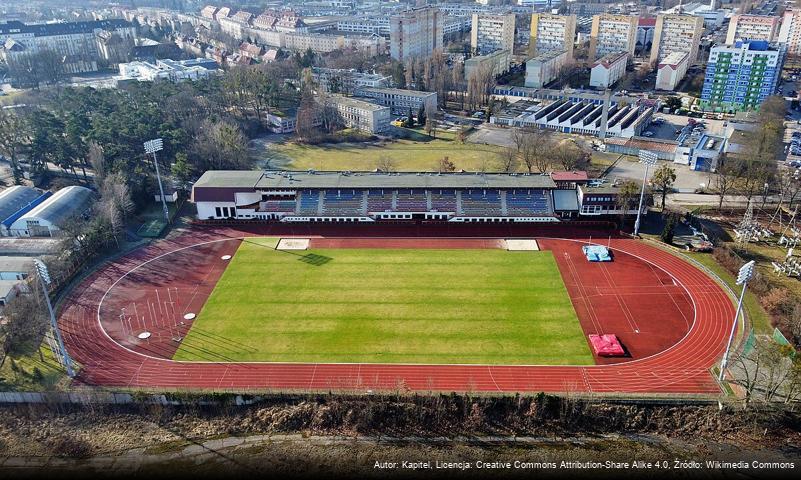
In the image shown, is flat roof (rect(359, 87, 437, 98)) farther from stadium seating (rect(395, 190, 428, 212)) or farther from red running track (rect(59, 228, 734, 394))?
red running track (rect(59, 228, 734, 394))

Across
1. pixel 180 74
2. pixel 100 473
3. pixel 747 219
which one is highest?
pixel 180 74

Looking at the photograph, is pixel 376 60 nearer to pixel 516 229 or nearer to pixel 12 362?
pixel 516 229

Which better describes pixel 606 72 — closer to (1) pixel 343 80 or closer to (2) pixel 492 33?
(2) pixel 492 33

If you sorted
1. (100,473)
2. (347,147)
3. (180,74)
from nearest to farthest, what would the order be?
(100,473)
(347,147)
(180,74)

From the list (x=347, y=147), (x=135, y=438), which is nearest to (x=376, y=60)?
(x=347, y=147)

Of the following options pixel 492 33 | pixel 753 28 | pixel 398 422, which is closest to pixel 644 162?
pixel 398 422

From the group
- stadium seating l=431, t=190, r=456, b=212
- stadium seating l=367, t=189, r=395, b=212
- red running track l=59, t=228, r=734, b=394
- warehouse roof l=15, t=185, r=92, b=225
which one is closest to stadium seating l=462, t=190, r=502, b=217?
stadium seating l=431, t=190, r=456, b=212
